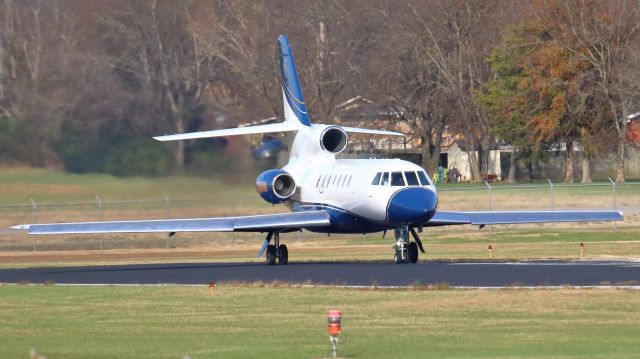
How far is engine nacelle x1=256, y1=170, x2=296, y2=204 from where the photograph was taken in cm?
4228

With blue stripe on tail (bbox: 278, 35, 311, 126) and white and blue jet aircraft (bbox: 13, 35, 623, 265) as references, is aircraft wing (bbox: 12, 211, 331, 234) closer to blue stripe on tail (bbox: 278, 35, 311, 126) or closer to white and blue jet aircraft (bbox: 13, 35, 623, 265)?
white and blue jet aircraft (bbox: 13, 35, 623, 265)

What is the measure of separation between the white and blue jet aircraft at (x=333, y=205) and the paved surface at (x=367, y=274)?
1.09 meters

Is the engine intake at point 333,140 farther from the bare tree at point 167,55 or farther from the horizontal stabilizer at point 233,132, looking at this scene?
the bare tree at point 167,55

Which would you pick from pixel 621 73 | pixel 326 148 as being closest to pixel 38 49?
pixel 326 148

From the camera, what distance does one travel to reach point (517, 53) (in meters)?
86.8

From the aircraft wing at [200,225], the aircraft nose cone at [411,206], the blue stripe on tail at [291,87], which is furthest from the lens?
the blue stripe on tail at [291,87]

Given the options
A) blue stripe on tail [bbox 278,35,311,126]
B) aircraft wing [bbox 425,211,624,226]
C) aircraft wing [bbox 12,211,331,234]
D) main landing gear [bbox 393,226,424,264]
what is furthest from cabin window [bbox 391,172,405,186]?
blue stripe on tail [bbox 278,35,311,126]

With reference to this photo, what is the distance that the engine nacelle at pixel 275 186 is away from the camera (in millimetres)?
42281

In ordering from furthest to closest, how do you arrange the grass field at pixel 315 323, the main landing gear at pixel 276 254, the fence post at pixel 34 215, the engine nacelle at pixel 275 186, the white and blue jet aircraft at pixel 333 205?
the fence post at pixel 34 215, the engine nacelle at pixel 275 186, the main landing gear at pixel 276 254, the white and blue jet aircraft at pixel 333 205, the grass field at pixel 315 323

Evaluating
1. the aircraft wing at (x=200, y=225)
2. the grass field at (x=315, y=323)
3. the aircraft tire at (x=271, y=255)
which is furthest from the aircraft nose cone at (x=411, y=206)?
the grass field at (x=315, y=323)

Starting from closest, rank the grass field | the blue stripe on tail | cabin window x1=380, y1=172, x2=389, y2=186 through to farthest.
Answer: the grass field
cabin window x1=380, y1=172, x2=389, y2=186
the blue stripe on tail

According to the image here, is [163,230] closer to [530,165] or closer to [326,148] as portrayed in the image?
[326,148]

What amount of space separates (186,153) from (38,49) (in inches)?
370

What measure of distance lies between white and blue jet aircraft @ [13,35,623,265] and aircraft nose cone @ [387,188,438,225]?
3 centimetres
